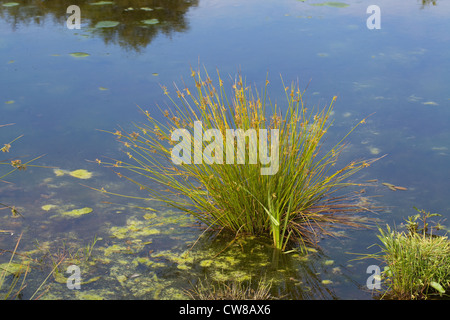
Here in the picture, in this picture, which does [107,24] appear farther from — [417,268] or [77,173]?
[417,268]

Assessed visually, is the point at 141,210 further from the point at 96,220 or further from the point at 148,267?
the point at 148,267

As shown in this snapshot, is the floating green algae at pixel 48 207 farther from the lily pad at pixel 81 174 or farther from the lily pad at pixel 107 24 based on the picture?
the lily pad at pixel 107 24

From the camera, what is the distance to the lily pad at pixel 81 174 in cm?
361

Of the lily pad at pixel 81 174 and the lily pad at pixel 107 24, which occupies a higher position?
the lily pad at pixel 107 24

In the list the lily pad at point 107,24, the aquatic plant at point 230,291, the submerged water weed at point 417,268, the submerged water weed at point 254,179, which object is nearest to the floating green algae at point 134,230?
the submerged water weed at point 254,179

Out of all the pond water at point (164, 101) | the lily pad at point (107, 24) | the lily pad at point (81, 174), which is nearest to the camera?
the pond water at point (164, 101)

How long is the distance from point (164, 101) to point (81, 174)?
1132 millimetres

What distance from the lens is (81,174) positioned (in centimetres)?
364

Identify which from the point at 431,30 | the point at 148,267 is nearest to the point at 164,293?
the point at 148,267

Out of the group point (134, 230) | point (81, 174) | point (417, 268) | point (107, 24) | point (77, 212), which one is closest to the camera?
point (417, 268)

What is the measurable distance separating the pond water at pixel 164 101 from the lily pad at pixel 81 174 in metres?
0.04

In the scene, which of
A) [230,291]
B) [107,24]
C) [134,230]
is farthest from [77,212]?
[107,24]

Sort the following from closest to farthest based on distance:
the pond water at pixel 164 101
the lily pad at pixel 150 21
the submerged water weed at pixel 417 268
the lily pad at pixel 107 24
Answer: the submerged water weed at pixel 417 268 → the pond water at pixel 164 101 → the lily pad at pixel 107 24 → the lily pad at pixel 150 21
